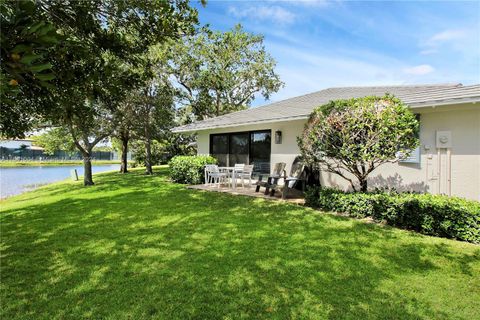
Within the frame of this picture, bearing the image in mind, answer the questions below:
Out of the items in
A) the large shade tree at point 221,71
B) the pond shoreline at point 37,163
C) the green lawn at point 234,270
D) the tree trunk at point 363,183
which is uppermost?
the large shade tree at point 221,71

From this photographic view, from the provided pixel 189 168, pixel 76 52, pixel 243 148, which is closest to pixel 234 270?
pixel 76 52

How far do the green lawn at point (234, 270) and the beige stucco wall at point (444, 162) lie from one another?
8.05 feet

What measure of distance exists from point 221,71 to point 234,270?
23.7 metres

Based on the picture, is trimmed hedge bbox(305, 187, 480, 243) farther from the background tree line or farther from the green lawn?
the background tree line

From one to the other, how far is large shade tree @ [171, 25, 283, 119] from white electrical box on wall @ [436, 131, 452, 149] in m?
20.5

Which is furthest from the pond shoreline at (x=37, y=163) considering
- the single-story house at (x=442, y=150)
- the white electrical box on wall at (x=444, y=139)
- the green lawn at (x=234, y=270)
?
the white electrical box on wall at (x=444, y=139)

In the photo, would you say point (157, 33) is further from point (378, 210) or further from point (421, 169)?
point (421, 169)

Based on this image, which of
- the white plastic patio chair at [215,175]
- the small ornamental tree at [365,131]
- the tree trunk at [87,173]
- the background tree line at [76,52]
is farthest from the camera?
the tree trunk at [87,173]

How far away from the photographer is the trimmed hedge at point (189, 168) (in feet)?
44.3

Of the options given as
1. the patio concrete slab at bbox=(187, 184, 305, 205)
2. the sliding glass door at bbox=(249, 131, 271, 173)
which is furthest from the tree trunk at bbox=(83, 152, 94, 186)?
the sliding glass door at bbox=(249, 131, 271, 173)

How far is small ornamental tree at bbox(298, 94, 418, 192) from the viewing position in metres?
6.48

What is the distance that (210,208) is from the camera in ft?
26.5

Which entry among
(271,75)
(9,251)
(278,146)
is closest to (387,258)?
(9,251)

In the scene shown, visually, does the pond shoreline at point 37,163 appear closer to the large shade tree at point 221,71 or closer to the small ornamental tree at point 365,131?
the large shade tree at point 221,71
